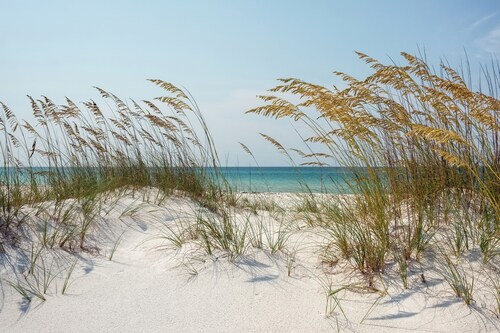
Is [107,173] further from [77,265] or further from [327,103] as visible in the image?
[327,103]

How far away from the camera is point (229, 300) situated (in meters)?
2.48

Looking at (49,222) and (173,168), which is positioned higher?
(173,168)

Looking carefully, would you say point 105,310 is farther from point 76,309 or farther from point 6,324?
point 6,324

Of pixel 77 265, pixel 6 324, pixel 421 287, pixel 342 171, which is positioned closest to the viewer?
pixel 6 324

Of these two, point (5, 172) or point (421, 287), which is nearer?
point (421, 287)

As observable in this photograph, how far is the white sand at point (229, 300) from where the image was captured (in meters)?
2.26

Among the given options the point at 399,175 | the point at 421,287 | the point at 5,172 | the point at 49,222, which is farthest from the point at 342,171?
the point at 5,172

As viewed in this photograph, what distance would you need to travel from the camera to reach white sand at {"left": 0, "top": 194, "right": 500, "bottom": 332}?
2.26m

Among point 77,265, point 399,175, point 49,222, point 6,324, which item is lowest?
point 6,324

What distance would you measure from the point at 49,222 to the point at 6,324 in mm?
1109

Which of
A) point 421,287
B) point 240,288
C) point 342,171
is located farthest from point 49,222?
point 421,287

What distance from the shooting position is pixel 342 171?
10.3ft

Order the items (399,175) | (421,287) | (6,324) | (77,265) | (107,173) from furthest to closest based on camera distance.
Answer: (107,173)
(399,175)
(77,265)
(421,287)
(6,324)

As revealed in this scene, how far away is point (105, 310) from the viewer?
240 centimetres
